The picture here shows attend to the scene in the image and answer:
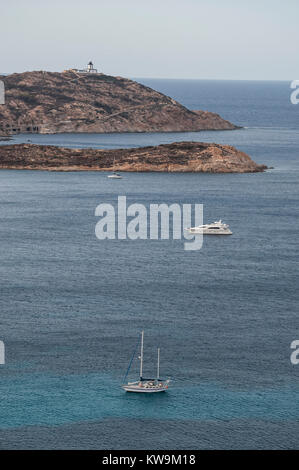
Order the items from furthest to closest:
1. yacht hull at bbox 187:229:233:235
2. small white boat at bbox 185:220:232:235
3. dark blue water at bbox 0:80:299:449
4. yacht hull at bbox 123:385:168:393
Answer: small white boat at bbox 185:220:232:235 → yacht hull at bbox 187:229:233:235 → yacht hull at bbox 123:385:168:393 → dark blue water at bbox 0:80:299:449

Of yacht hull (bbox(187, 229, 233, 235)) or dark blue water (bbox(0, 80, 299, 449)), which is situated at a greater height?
yacht hull (bbox(187, 229, 233, 235))

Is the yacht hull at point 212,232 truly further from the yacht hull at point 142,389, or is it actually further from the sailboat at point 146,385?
the yacht hull at point 142,389

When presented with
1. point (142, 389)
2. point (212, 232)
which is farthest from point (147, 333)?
point (212, 232)

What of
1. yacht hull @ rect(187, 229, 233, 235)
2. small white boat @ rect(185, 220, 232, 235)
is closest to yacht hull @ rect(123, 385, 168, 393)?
yacht hull @ rect(187, 229, 233, 235)

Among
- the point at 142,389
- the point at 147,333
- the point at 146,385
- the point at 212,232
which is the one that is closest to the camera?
the point at 142,389

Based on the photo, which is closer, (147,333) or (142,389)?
(142,389)

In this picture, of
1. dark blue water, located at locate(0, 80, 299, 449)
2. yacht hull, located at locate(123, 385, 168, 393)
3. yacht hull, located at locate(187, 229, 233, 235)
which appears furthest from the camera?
yacht hull, located at locate(187, 229, 233, 235)

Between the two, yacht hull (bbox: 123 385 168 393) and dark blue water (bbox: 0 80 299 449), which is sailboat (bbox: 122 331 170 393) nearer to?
yacht hull (bbox: 123 385 168 393)

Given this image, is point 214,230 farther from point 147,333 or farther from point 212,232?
point 147,333

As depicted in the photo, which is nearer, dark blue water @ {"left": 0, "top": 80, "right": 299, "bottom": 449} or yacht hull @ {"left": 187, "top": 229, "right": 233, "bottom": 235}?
dark blue water @ {"left": 0, "top": 80, "right": 299, "bottom": 449}
